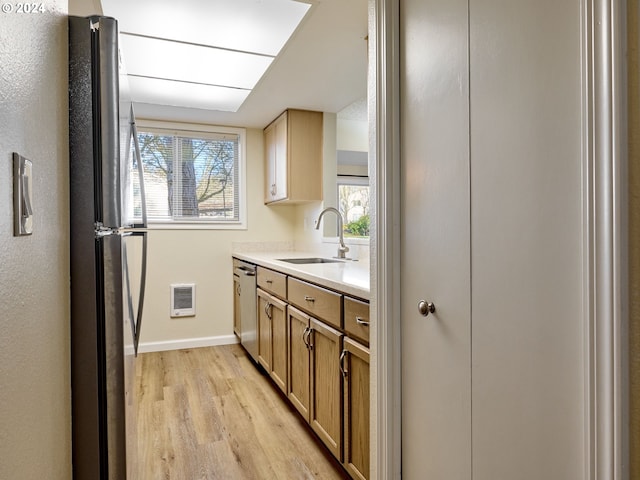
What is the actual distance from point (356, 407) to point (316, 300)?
520 mm

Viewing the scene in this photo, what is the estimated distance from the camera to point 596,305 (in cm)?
73

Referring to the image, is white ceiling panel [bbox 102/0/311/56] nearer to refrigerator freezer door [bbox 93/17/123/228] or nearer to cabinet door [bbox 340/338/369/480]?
refrigerator freezer door [bbox 93/17/123/228]

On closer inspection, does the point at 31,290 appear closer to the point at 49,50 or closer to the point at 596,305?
the point at 49,50

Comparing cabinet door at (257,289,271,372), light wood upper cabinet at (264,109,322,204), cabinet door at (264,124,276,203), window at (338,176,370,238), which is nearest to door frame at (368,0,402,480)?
cabinet door at (257,289,271,372)

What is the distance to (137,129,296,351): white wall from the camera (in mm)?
3814

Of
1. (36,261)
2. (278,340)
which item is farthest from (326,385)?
(36,261)

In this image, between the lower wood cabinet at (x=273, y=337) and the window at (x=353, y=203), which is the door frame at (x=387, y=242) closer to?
the lower wood cabinet at (x=273, y=337)

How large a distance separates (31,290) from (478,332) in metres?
0.98

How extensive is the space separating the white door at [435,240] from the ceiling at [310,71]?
2.29 feet

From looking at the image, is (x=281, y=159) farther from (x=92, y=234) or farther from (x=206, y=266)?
(x=92, y=234)

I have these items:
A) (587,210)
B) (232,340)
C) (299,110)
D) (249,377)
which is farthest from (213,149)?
(587,210)

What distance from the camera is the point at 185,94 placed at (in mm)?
3053

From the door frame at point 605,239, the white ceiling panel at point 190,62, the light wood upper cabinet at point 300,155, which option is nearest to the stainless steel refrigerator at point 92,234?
the door frame at point 605,239

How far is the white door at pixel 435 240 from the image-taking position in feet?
3.64
